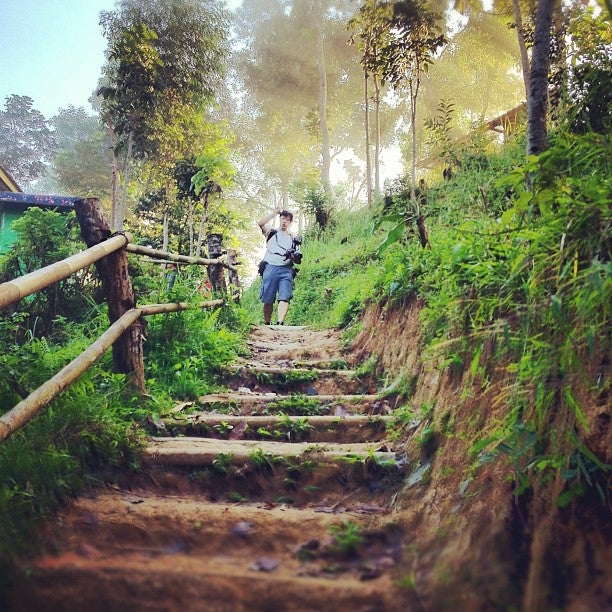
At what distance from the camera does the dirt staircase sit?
1.07 metres

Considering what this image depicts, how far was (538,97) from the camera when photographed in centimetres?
276

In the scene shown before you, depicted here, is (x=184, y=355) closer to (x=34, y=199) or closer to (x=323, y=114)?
(x=34, y=199)

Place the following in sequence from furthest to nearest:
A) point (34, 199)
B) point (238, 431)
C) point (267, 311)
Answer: point (34, 199) < point (267, 311) < point (238, 431)

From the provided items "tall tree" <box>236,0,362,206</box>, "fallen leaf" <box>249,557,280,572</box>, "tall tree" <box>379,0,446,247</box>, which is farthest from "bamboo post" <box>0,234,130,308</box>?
"tall tree" <box>236,0,362,206</box>

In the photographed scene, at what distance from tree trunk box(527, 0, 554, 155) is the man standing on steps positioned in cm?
445

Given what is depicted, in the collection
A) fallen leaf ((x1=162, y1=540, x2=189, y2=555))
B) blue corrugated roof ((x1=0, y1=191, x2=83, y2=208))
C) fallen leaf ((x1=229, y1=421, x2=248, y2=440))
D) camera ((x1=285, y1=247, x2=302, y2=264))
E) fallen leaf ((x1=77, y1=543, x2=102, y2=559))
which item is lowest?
fallen leaf ((x1=229, y1=421, x2=248, y2=440))

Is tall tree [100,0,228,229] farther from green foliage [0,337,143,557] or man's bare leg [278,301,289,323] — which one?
green foliage [0,337,143,557]

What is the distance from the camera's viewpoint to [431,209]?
668 centimetres

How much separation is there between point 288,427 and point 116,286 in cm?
143

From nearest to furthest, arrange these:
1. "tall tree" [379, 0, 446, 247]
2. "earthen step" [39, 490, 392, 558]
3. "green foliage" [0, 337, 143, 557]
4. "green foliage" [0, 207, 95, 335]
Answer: "earthen step" [39, 490, 392, 558] < "green foliage" [0, 337, 143, 557] < "green foliage" [0, 207, 95, 335] < "tall tree" [379, 0, 446, 247]

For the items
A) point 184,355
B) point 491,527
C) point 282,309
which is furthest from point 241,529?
point 282,309

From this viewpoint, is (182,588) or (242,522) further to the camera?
(242,522)

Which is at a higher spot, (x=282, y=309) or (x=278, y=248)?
(x=278, y=248)

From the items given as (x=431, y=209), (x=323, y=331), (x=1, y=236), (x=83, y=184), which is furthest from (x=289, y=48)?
(x=323, y=331)
